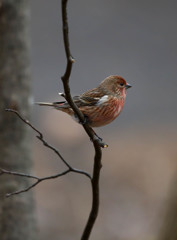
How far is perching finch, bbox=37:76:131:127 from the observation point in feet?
13.8

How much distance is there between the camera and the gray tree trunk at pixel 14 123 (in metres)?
5.21

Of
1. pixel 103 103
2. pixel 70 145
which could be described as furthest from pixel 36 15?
pixel 103 103

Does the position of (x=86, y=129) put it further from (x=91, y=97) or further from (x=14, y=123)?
(x=14, y=123)

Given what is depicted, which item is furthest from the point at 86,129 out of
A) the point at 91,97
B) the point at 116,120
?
the point at 116,120

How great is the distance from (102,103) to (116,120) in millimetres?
8499

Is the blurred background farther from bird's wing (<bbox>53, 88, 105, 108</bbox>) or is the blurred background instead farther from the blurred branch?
the blurred branch

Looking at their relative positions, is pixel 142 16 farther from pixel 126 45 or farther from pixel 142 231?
pixel 142 231

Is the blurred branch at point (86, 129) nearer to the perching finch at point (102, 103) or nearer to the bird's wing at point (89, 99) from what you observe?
the perching finch at point (102, 103)

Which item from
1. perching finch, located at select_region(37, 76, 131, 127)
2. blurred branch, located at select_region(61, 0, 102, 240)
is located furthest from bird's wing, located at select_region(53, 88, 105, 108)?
blurred branch, located at select_region(61, 0, 102, 240)

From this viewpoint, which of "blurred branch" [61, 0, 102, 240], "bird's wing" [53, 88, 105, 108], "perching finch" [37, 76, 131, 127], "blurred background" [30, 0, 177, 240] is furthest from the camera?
"blurred background" [30, 0, 177, 240]

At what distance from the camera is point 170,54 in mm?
15594

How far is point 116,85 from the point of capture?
179 inches

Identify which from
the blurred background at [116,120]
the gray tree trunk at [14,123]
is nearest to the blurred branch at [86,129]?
the gray tree trunk at [14,123]

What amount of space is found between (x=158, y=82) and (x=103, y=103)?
399 inches
